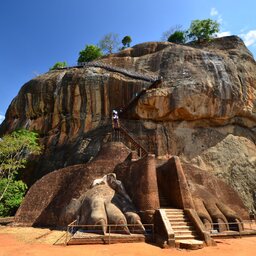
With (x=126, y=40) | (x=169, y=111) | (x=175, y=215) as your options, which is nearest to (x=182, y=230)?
(x=175, y=215)

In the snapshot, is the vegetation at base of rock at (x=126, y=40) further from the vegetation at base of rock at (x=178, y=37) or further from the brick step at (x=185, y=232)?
the brick step at (x=185, y=232)

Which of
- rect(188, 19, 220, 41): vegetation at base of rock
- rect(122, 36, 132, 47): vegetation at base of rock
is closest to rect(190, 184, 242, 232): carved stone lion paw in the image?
rect(188, 19, 220, 41): vegetation at base of rock

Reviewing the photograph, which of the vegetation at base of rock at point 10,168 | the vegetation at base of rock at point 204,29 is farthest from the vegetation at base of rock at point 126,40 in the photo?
the vegetation at base of rock at point 10,168

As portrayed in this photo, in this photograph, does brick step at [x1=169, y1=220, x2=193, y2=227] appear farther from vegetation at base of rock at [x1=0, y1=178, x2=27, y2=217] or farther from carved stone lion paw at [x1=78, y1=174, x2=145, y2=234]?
vegetation at base of rock at [x1=0, y1=178, x2=27, y2=217]

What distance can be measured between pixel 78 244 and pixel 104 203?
257 cm

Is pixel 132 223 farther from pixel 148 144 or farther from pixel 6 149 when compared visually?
pixel 148 144

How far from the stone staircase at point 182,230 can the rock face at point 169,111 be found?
13.5m

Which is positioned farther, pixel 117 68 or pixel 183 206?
pixel 117 68

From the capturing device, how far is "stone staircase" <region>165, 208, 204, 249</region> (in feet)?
28.8

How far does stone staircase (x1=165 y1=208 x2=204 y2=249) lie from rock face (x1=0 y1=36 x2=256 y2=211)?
1345 cm

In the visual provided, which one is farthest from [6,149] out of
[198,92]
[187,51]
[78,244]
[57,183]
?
[187,51]

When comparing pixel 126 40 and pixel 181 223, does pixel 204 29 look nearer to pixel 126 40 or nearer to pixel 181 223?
pixel 126 40

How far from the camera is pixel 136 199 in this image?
1166 centimetres

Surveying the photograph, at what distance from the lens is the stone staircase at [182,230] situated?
28.8 feet
